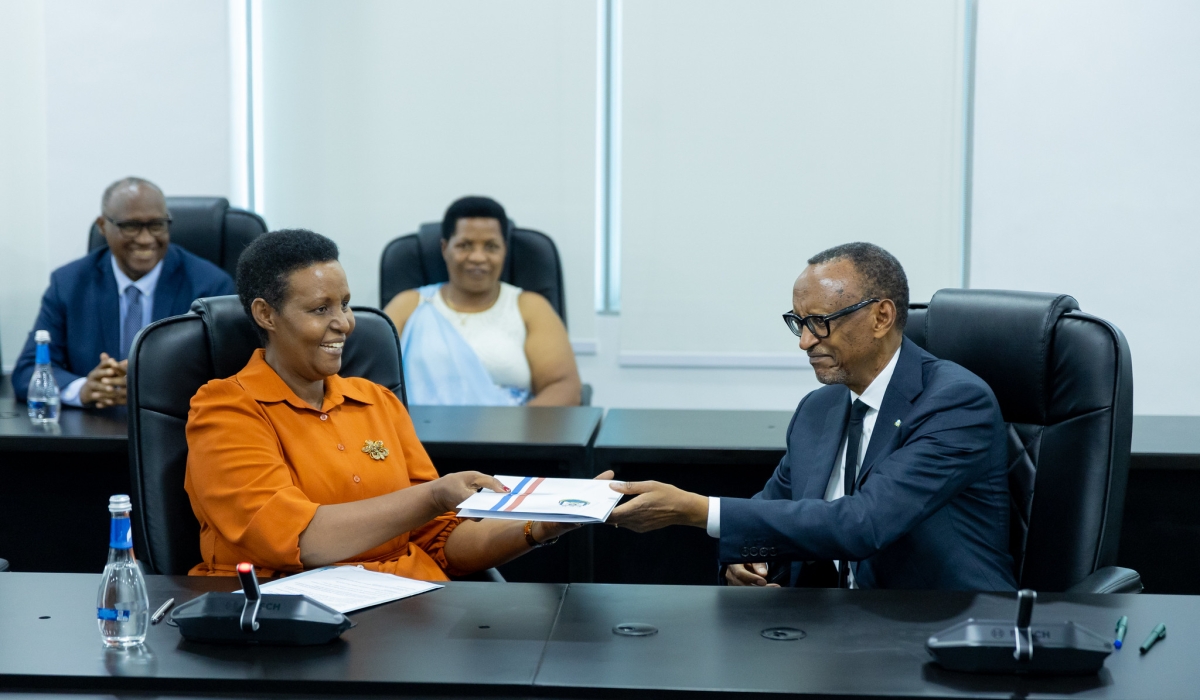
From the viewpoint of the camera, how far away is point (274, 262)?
6.75ft

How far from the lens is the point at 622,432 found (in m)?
2.81

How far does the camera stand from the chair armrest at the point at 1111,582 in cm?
181

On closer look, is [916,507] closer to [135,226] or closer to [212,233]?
[135,226]

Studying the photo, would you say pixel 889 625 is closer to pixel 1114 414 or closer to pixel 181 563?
pixel 1114 414

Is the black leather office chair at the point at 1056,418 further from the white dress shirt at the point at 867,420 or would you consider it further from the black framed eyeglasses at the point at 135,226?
the black framed eyeglasses at the point at 135,226

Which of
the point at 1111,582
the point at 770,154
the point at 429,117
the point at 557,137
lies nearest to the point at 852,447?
the point at 1111,582

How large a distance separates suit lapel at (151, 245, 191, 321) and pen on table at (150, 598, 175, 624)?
217cm

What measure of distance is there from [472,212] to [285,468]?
2.05m

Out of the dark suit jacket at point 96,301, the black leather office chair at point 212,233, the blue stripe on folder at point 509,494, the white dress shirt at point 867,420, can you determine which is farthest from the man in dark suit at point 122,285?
the white dress shirt at point 867,420

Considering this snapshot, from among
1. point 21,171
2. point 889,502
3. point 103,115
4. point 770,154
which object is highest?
point 103,115

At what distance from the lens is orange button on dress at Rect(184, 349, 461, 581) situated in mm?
1880

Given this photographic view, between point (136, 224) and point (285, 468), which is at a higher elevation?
point (136, 224)

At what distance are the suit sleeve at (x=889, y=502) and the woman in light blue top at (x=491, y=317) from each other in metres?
1.91

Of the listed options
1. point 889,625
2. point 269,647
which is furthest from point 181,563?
point 889,625
